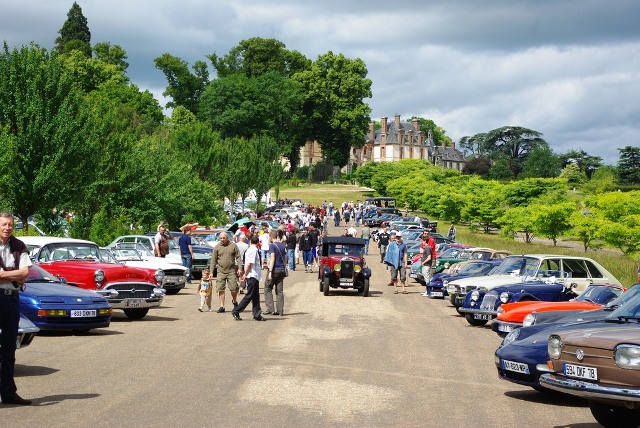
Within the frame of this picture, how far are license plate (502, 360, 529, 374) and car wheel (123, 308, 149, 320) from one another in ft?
35.3

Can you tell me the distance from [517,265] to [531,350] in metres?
12.1

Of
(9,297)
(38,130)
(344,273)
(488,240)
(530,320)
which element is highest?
(38,130)

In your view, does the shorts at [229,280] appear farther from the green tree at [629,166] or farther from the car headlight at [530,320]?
the green tree at [629,166]

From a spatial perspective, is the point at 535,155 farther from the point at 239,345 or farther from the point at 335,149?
the point at 239,345

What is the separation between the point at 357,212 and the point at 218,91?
112 feet

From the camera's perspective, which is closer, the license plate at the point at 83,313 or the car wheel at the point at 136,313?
the license plate at the point at 83,313

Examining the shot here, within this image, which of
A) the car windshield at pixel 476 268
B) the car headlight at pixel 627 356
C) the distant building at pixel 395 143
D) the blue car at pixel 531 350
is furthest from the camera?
the distant building at pixel 395 143

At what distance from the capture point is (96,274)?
19250mm

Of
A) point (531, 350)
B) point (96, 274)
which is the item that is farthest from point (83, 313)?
point (531, 350)

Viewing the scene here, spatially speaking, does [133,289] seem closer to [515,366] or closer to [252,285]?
[252,285]

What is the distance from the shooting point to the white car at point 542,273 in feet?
73.7

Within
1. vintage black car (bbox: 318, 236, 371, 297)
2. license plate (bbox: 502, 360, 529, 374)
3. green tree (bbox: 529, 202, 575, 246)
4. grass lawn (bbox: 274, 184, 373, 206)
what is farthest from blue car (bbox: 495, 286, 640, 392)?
grass lawn (bbox: 274, 184, 373, 206)

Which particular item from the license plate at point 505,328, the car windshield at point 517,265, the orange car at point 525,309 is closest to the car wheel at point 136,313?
the orange car at point 525,309

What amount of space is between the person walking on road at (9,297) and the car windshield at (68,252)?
9941 mm
